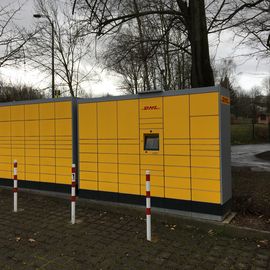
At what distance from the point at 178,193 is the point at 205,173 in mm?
661

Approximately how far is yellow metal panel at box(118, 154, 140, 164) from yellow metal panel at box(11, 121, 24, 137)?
3.16 metres

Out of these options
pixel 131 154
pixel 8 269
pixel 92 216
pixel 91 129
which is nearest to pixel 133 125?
pixel 131 154

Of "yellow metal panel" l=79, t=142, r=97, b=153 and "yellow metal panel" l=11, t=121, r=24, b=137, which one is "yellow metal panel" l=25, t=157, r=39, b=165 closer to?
"yellow metal panel" l=11, t=121, r=24, b=137

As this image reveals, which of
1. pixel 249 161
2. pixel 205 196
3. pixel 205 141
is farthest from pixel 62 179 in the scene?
pixel 249 161

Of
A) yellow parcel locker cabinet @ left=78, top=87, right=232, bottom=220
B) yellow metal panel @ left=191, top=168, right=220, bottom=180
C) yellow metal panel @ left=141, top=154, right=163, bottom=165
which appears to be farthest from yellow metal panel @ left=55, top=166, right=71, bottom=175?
yellow metal panel @ left=191, top=168, right=220, bottom=180

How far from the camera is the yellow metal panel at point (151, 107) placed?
6.57 metres

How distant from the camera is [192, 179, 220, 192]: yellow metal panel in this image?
19.4ft

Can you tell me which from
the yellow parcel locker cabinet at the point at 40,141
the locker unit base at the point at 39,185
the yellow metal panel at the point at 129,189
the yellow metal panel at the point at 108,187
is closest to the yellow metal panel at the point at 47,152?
the yellow parcel locker cabinet at the point at 40,141

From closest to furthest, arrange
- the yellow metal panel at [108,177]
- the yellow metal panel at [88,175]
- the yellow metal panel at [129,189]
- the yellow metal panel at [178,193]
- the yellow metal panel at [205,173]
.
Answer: the yellow metal panel at [205,173], the yellow metal panel at [178,193], the yellow metal panel at [129,189], the yellow metal panel at [108,177], the yellow metal panel at [88,175]

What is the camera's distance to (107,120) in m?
7.26

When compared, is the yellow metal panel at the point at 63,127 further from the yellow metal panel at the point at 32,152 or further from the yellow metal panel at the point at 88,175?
the yellow metal panel at the point at 88,175

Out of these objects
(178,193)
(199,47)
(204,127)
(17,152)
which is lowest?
(178,193)

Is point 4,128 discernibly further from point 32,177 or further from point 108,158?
point 108,158

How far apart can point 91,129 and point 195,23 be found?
164 inches
